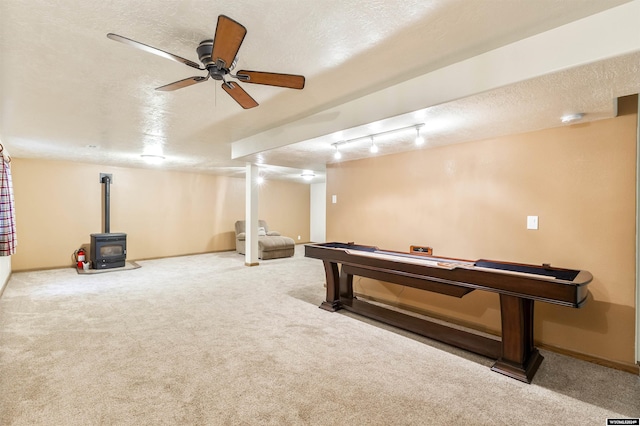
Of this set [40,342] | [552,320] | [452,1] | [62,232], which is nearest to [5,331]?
[40,342]

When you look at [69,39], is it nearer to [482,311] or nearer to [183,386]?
[183,386]

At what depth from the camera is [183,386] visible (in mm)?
2084

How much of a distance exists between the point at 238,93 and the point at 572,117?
269 centimetres

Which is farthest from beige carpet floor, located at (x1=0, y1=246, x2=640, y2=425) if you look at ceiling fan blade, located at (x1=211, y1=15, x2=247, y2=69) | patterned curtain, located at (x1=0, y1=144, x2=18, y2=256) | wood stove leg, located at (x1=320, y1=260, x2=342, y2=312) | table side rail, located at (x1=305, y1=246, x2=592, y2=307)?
ceiling fan blade, located at (x1=211, y1=15, x2=247, y2=69)

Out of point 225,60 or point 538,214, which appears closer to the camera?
point 225,60

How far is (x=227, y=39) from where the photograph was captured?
1535 mm

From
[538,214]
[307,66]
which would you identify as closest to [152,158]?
[307,66]

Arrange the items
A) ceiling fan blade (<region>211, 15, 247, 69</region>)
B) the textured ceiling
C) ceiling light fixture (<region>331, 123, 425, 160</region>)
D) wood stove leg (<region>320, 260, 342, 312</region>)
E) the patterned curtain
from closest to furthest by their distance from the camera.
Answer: ceiling fan blade (<region>211, 15, 247, 69</region>) < the textured ceiling < ceiling light fixture (<region>331, 123, 425, 160</region>) < the patterned curtain < wood stove leg (<region>320, 260, 342, 312</region>)

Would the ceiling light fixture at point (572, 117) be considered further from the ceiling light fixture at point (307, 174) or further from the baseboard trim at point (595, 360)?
the ceiling light fixture at point (307, 174)

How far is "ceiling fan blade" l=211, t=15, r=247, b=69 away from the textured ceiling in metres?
0.19

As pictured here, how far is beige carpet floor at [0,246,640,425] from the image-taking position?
181 cm

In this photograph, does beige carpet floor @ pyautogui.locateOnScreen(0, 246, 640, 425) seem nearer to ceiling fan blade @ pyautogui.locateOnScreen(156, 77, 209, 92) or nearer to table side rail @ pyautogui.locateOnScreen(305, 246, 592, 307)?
table side rail @ pyautogui.locateOnScreen(305, 246, 592, 307)

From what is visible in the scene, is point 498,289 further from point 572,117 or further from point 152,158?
point 152,158

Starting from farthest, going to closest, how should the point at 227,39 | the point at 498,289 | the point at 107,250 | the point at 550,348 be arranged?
the point at 107,250 < the point at 550,348 < the point at 498,289 < the point at 227,39
